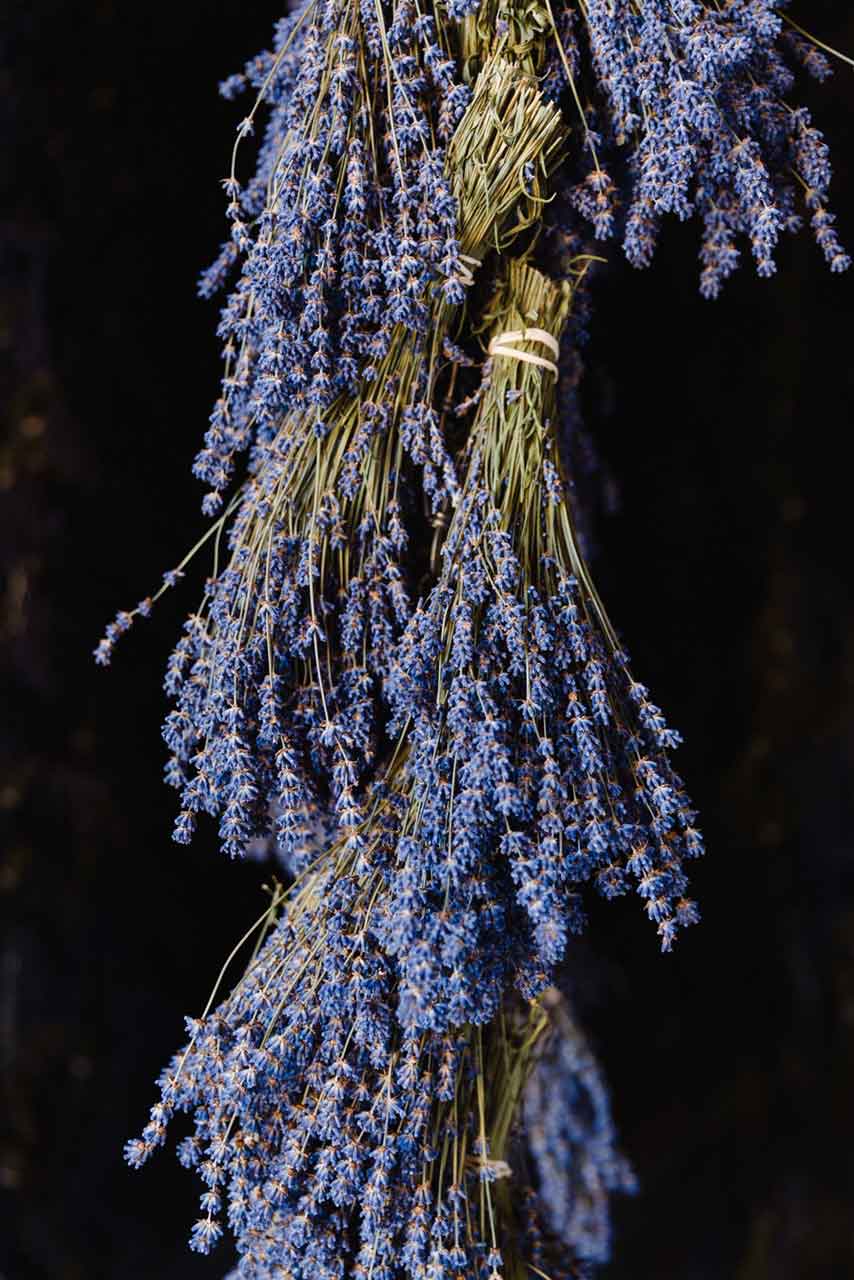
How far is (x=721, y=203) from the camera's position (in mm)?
955

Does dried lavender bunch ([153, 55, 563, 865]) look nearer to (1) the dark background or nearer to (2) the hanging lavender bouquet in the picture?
(2) the hanging lavender bouquet

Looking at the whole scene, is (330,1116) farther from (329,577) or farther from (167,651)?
(167,651)

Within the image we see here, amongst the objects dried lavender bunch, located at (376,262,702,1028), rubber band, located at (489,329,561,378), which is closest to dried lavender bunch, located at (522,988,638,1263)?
dried lavender bunch, located at (376,262,702,1028)

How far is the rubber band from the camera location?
3.06 feet

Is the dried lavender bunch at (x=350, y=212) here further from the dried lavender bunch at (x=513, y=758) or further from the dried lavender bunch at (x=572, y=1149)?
the dried lavender bunch at (x=572, y=1149)

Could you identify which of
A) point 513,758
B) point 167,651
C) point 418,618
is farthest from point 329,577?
point 167,651

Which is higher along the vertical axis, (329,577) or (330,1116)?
(329,577)

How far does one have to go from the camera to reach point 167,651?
60.3 inches

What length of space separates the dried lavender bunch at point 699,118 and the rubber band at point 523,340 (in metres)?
0.09

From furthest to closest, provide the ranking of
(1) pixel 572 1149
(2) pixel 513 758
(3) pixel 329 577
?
(1) pixel 572 1149, (3) pixel 329 577, (2) pixel 513 758

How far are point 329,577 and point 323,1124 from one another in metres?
0.40

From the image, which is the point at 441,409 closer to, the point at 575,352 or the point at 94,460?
the point at 575,352

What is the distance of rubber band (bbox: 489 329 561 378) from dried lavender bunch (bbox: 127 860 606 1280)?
422 millimetres

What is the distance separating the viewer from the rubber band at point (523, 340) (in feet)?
3.06
